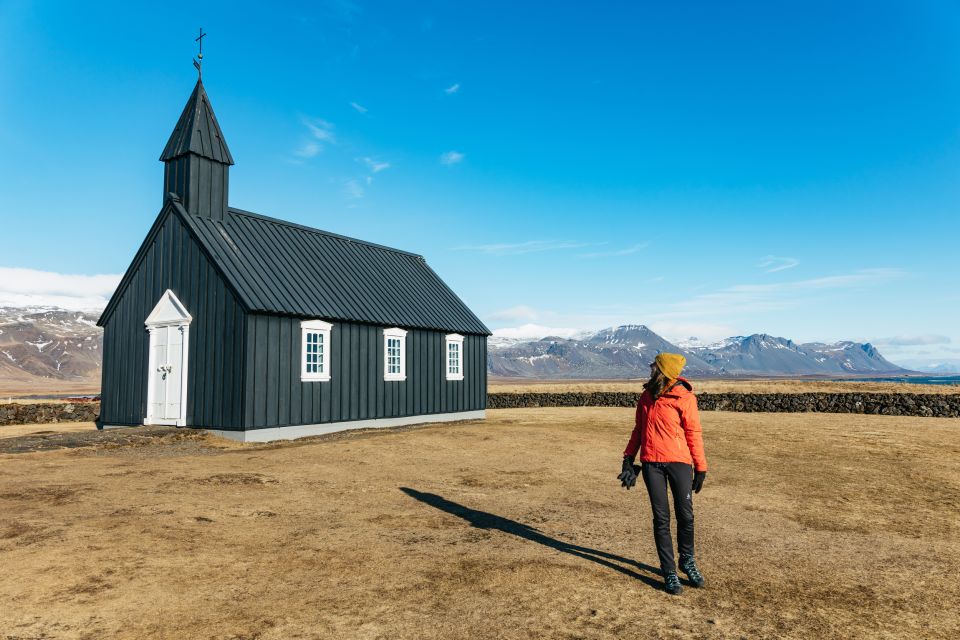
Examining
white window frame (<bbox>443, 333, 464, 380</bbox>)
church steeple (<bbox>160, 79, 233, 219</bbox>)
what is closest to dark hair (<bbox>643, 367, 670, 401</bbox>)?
church steeple (<bbox>160, 79, 233, 219</bbox>)

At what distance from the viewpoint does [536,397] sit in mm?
37625

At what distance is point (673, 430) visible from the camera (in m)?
6.27

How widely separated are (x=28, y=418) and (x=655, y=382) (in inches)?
1062

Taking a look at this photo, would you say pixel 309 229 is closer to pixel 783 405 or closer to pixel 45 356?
pixel 783 405

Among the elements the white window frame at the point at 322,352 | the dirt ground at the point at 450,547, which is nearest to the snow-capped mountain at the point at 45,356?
the white window frame at the point at 322,352

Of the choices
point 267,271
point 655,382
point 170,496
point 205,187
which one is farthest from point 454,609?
point 205,187

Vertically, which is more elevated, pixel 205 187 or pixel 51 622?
pixel 205 187

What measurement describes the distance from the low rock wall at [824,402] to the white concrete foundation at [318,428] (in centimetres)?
1296

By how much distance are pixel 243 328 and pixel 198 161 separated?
20.8ft

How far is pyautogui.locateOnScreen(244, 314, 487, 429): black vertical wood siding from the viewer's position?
17.8m

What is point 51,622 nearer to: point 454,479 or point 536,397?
point 454,479

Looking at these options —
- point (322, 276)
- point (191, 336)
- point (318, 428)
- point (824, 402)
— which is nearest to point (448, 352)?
point (322, 276)

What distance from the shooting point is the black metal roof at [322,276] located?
18797 mm

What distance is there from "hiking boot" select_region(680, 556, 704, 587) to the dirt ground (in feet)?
0.29
